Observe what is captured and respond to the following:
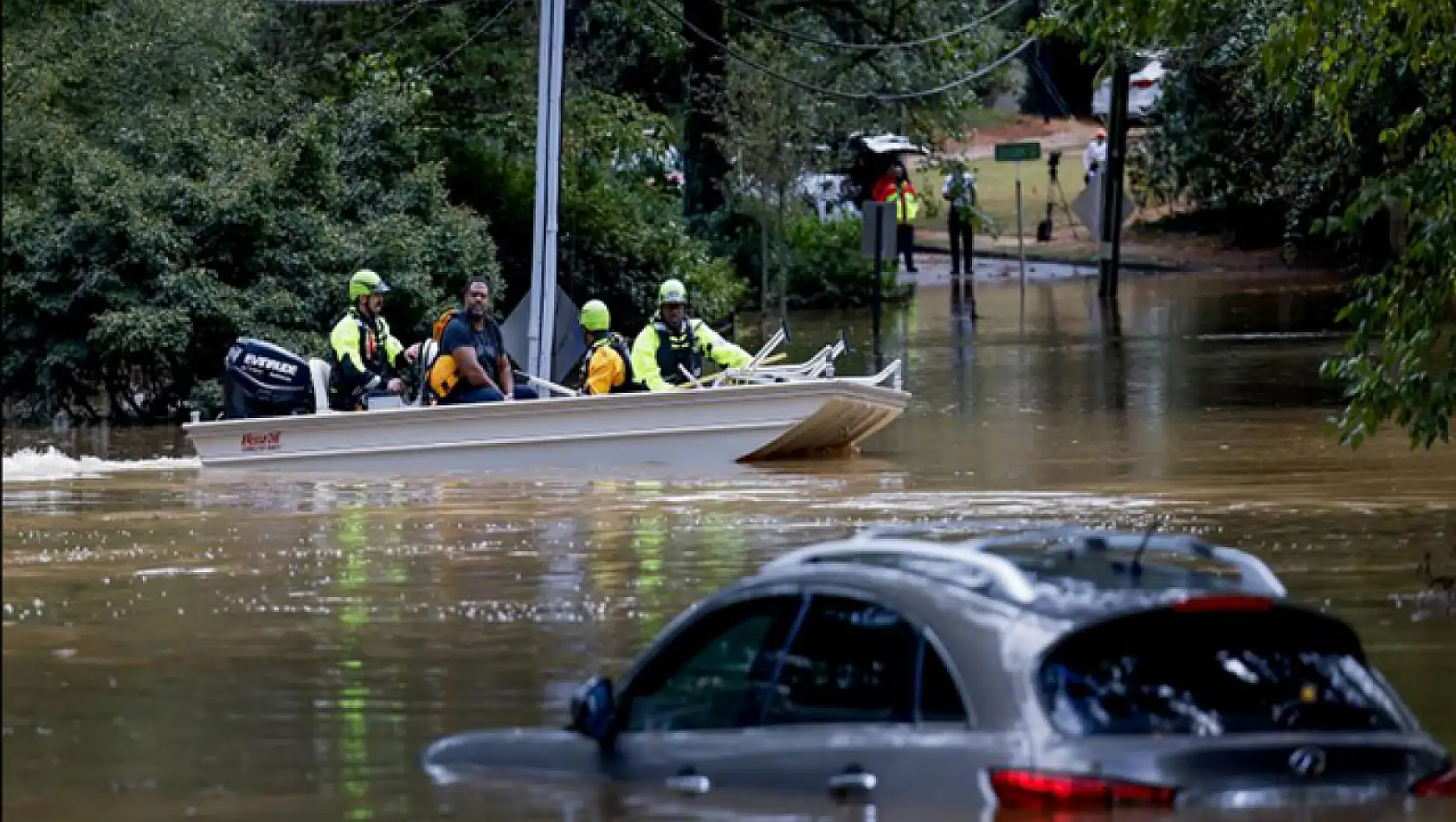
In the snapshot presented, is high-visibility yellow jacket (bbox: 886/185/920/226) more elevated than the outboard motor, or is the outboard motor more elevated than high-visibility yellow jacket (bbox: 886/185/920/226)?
high-visibility yellow jacket (bbox: 886/185/920/226)

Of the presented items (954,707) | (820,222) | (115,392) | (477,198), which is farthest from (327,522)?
(820,222)

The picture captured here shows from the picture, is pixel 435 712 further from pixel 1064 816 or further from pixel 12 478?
pixel 12 478

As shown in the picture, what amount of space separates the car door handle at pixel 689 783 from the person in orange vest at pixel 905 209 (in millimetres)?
38919

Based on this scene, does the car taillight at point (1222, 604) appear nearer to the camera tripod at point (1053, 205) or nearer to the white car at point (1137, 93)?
the camera tripod at point (1053, 205)

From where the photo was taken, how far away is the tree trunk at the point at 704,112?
1678 inches

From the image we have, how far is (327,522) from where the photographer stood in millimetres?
18797

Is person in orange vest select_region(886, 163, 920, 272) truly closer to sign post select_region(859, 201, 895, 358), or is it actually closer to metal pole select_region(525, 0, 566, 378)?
sign post select_region(859, 201, 895, 358)

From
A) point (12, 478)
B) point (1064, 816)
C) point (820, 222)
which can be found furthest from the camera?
point (820, 222)

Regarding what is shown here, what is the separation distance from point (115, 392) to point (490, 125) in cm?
843

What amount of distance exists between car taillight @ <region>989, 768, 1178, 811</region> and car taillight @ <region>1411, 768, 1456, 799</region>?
2.49ft

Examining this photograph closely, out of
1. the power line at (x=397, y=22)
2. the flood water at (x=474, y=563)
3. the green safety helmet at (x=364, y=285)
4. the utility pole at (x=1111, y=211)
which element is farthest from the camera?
the utility pole at (x=1111, y=211)

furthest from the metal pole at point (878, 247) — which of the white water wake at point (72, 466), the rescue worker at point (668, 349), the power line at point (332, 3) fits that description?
the white water wake at point (72, 466)

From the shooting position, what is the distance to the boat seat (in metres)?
22.8

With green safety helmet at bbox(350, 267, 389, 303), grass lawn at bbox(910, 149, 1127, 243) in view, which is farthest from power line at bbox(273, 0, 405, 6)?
grass lawn at bbox(910, 149, 1127, 243)
